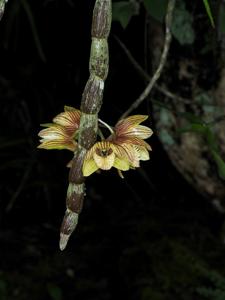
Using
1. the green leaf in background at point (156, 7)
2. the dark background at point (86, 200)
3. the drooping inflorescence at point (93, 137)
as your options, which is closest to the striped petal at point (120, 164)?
the drooping inflorescence at point (93, 137)

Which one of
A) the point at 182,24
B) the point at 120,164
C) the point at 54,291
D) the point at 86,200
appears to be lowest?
the point at 54,291

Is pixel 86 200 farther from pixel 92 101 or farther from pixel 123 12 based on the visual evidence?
pixel 92 101

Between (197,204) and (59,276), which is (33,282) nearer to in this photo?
(59,276)

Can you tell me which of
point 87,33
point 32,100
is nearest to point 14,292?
point 32,100

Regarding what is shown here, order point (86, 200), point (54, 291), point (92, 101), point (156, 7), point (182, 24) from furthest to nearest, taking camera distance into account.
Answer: point (86, 200) → point (54, 291) → point (182, 24) → point (156, 7) → point (92, 101)

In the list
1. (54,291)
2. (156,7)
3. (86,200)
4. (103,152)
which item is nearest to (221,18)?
(156,7)

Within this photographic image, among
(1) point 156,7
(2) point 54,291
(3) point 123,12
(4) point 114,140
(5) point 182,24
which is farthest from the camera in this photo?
(2) point 54,291
